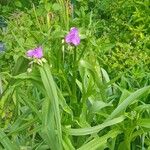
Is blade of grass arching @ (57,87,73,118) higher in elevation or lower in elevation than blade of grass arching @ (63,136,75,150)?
higher

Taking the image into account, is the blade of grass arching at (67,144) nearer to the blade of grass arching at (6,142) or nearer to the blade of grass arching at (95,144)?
the blade of grass arching at (95,144)

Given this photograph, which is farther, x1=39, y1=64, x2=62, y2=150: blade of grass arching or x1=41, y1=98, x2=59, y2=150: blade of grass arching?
x1=41, y1=98, x2=59, y2=150: blade of grass arching

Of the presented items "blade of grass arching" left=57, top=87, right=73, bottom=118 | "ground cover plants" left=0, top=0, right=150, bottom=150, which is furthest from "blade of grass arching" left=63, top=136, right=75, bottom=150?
"blade of grass arching" left=57, top=87, right=73, bottom=118

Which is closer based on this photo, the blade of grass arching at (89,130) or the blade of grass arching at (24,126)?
the blade of grass arching at (89,130)

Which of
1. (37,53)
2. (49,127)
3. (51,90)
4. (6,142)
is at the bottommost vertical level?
(6,142)

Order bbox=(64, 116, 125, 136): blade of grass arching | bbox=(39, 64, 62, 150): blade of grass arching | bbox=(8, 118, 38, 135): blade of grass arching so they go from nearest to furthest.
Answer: bbox=(39, 64, 62, 150): blade of grass arching < bbox=(64, 116, 125, 136): blade of grass arching < bbox=(8, 118, 38, 135): blade of grass arching

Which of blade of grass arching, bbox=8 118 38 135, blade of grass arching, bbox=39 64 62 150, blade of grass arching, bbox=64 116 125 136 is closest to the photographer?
blade of grass arching, bbox=39 64 62 150

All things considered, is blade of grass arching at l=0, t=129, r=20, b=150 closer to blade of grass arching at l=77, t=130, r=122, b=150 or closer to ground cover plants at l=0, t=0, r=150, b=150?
ground cover plants at l=0, t=0, r=150, b=150

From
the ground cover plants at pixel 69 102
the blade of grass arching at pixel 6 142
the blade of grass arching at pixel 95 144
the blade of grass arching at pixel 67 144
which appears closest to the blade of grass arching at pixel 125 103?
the ground cover plants at pixel 69 102

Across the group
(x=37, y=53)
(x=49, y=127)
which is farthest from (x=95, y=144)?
(x=37, y=53)

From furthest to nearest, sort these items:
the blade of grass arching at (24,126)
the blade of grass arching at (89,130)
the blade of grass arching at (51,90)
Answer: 1. the blade of grass arching at (24,126)
2. the blade of grass arching at (89,130)
3. the blade of grass arching at (51,90)

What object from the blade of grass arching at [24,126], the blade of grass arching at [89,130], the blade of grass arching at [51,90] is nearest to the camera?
the blade of grass arching at [51,90]

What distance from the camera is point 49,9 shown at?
4543 millimetres

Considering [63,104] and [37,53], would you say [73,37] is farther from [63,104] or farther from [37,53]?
[63,104]
